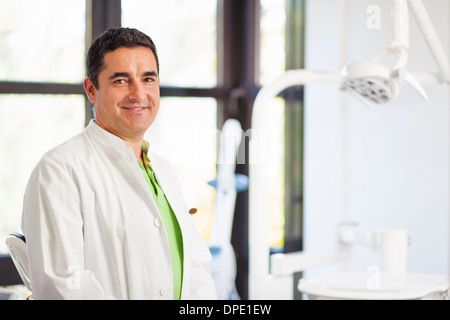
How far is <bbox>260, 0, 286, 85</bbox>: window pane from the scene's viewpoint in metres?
3.18

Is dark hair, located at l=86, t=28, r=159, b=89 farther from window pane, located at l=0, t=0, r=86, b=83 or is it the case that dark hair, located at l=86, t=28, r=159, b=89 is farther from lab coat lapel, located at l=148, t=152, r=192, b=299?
window pane, located at l=0, t=0, r=86, b=83

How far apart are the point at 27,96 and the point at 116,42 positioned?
1.84 m

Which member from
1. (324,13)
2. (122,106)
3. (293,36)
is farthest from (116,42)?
(293,36)

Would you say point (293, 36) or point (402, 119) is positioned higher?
point (293, 36)

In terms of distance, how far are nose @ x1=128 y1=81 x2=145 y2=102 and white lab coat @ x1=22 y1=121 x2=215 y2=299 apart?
0.29ft

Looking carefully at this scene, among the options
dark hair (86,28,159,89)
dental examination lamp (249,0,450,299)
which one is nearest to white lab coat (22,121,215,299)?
dark hair (86,28,159,89)

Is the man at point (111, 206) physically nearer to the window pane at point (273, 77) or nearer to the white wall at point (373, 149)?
the white wall at point (373, 149)

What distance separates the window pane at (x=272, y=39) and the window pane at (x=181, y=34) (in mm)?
251

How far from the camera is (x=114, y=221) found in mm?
1144

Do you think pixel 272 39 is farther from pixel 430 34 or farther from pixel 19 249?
pixel 19 249

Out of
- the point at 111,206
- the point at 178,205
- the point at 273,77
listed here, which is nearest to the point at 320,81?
the point at 178,205

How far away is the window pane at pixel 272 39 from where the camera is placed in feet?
10.4

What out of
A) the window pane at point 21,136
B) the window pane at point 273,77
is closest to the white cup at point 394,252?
the window pane at point 273,77

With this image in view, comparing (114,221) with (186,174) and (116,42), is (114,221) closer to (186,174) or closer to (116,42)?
(116,42)
